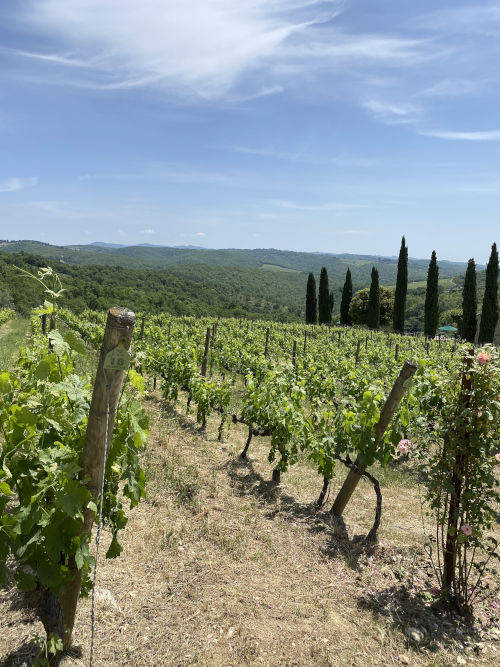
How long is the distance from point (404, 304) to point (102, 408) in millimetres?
39449

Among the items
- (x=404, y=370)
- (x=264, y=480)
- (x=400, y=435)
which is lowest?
(x=264, y=480)

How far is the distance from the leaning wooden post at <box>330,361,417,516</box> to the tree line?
3138cm

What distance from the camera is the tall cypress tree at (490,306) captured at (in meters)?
31.5

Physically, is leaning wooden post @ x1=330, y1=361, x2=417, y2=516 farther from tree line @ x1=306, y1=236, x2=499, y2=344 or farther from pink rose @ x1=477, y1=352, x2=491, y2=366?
tree line @ x1=306, y1=236, x2=499, y2=344

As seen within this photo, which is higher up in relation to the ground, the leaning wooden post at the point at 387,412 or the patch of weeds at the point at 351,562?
the leaning wooden post at the point at 387,412

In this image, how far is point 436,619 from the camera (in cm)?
336

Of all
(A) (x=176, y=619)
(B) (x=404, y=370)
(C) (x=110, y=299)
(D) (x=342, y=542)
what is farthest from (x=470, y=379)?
(C) (x=110, y=299)

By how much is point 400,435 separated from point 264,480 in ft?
6.97

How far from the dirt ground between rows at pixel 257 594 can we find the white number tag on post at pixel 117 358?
1918 millimetres

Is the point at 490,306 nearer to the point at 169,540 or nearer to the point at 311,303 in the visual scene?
the point at 311,303

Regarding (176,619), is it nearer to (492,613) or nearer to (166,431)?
(492,613)

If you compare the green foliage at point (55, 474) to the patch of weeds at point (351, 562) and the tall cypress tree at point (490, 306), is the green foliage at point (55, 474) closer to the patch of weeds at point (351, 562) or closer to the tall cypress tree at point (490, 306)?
the patch of weeds at point (351, 562)

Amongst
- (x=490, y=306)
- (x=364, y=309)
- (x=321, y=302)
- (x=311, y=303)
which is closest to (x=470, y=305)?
(x=490, y=306)

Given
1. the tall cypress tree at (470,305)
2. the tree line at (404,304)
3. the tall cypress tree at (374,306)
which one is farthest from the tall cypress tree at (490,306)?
the tall cypress tree at (374,306)
